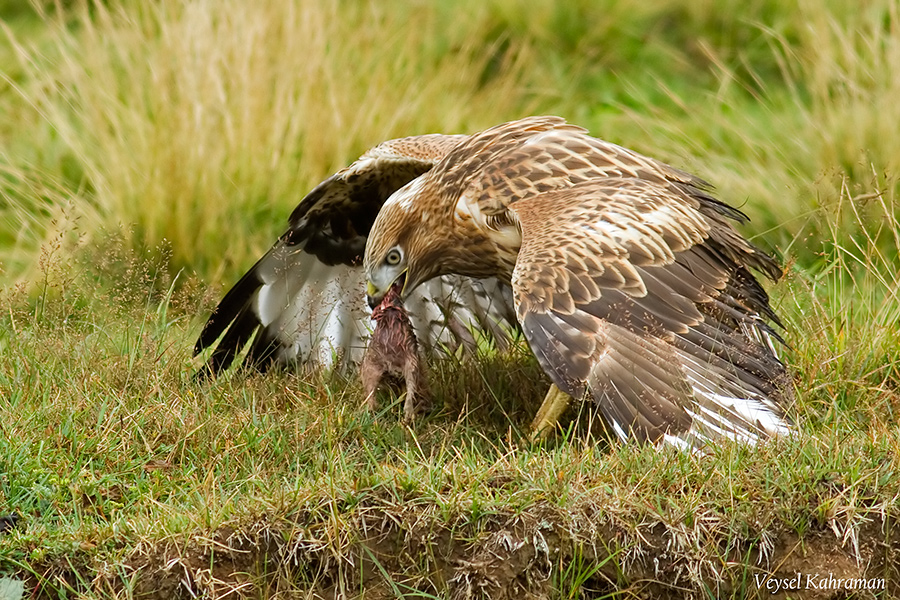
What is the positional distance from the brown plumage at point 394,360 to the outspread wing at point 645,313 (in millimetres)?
668

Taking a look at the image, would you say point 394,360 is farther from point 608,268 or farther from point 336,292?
point 336,292

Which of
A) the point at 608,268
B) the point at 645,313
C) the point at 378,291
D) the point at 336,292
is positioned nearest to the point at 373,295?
the point at 378,291

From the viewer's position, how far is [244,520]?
145 inches

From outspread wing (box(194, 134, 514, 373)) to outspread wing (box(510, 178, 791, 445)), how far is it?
1.06 meters

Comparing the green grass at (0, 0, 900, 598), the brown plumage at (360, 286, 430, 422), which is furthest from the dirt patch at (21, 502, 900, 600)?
the brown plumage at (360, 286, 430, 422)

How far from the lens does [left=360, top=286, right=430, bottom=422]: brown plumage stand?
178 inches

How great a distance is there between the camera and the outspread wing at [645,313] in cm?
373

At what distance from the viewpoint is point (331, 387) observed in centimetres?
474

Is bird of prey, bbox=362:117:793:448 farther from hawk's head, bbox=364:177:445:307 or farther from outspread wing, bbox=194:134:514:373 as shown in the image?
outspread wing, bbox=194:134:514:373

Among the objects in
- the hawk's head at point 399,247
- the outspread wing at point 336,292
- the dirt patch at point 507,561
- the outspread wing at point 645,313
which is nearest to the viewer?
the dirt patch at point 507,561

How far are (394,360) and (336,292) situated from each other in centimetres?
114

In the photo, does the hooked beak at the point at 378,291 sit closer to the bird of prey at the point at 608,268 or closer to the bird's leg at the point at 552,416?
the bird of prey at the point at 608,268

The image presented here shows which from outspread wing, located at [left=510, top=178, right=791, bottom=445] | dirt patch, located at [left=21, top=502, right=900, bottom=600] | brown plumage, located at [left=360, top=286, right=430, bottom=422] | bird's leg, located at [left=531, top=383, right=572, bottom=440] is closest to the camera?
dirt patch, located at [left=21, top=502, right=900, bottom=600]

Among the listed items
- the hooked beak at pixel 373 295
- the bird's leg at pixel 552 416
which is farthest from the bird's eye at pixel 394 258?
the bird's leg at pixel 552 416
